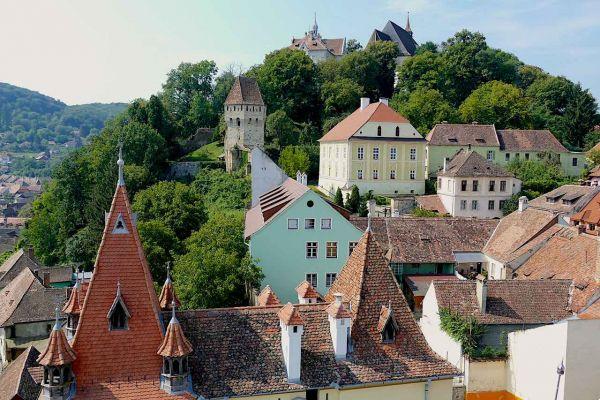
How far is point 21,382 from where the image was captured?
24.5 meters

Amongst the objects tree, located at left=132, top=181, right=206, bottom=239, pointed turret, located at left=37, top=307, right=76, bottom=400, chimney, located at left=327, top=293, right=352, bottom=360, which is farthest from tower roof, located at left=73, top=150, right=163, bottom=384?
tree, located at left=132, top=181, right=206, bottom=239

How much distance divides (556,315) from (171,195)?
32648 millimetres

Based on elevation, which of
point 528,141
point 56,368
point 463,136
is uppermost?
point 463,136

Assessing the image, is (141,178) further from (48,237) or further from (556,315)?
(556,315)

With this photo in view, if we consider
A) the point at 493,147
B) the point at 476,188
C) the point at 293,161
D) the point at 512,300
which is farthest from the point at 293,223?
the point at 493,147

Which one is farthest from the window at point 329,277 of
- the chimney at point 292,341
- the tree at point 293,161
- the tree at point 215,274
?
the tree at point 293,161

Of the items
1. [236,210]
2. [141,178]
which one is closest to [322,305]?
[236,210]

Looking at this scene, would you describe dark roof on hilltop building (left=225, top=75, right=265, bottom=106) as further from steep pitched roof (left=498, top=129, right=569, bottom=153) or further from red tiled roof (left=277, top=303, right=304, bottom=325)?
red tiled roof (left=277, top=303, right=304, bottom=325)

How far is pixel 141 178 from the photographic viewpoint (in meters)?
62.9

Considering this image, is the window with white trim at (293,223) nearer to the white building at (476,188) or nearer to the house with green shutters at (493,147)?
the white building at (476,188)

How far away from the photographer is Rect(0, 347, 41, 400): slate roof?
2383 cm

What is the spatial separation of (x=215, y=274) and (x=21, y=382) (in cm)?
1041

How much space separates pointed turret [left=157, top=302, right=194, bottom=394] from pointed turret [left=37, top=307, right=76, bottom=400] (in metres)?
2.32

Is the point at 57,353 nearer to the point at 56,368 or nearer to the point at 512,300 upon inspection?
the point at 56,368
